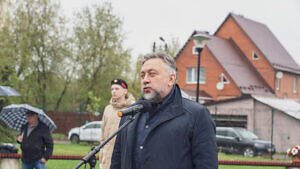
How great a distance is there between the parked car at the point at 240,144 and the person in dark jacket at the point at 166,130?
2034 cm

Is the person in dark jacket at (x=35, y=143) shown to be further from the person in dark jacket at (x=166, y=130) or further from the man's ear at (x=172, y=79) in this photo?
the man's ear at (x=172, y=79)

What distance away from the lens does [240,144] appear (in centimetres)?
2338

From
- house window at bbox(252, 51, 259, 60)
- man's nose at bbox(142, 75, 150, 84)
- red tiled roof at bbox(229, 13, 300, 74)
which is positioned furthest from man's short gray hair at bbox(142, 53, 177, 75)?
house window at bbox(252, 51, 259, 60)

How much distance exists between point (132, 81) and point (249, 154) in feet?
86.2

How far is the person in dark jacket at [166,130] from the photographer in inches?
136

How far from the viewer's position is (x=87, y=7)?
38.1 meters

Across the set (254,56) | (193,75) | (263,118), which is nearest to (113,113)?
(263,118)

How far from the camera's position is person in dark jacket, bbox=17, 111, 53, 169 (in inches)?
310

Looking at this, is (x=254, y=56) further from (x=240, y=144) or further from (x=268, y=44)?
(x=240, y=144)

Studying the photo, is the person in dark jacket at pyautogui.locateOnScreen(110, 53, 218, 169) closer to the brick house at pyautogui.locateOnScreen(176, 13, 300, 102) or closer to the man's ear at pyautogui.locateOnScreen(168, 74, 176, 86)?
the man's ear at pyautogui.locateOnScreen(168, 74, 176, 86)

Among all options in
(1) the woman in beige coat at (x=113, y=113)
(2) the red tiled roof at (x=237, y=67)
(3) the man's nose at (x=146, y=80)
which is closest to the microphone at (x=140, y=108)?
(3) the man's nose at (x=146, y=80)

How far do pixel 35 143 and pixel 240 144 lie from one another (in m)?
17.0

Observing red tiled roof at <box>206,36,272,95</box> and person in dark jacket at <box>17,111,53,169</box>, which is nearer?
person in dark jacket at <box>17,111,53,169</box>

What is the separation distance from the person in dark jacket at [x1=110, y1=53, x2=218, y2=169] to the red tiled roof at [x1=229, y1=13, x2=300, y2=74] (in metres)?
37.5
